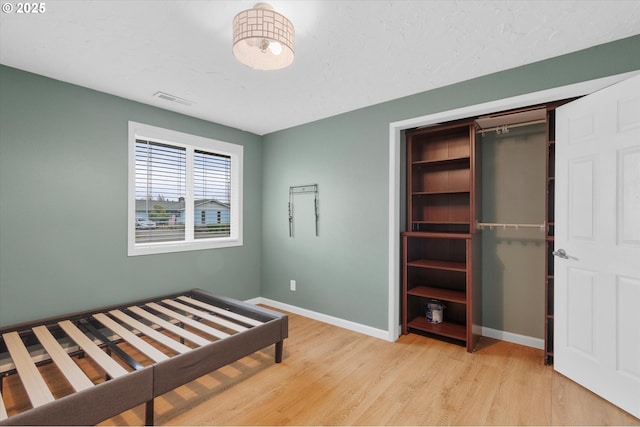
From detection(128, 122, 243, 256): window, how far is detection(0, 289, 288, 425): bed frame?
0.69 m

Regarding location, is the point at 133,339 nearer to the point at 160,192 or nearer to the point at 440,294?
the point at 160,192

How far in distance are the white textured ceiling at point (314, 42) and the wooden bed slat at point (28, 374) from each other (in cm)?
204

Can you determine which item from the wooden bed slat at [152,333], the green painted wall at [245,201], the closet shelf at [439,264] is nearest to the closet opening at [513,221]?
the green painted wall at [245,201]

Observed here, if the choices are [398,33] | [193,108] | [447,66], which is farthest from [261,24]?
[193,108]

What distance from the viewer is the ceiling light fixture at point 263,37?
1511mm

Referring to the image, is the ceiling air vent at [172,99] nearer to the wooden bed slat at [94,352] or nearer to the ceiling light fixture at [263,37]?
the ceiling light fixture at [263,37]

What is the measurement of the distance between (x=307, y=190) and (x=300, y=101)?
112 centimetres

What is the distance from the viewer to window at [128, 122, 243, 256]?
10.2ft

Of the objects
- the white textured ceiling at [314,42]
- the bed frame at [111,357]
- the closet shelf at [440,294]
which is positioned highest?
the white textured ceiling at [314,42]

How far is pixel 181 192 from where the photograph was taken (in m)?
3.49

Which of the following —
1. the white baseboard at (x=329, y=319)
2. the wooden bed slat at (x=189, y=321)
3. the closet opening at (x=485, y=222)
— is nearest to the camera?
the wooden bed slat at (x=189, y=321)

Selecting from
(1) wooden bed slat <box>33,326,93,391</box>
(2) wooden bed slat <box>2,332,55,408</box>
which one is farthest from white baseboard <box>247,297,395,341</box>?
(2) wooden bed slat <box>2,332,55,408</box>

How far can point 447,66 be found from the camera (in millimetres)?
2320

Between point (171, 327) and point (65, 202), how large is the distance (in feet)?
4.79
